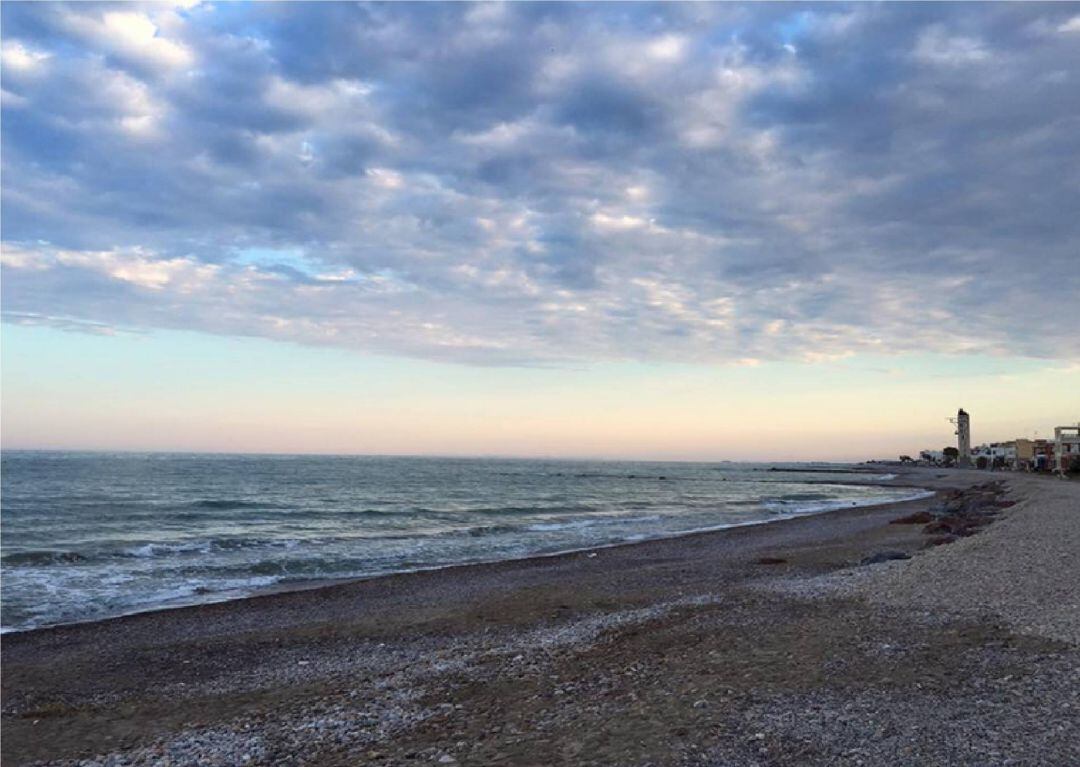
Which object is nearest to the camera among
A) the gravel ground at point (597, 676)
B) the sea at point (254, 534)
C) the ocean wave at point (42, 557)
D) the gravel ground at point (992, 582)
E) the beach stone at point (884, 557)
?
the gravel ground at point (597, 676)

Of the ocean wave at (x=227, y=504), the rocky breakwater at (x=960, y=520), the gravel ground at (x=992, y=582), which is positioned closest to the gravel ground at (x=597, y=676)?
the gravel ground at (x=992, y=582)

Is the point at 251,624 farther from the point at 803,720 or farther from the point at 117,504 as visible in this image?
the point at 117,504

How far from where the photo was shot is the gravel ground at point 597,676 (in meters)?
6.64

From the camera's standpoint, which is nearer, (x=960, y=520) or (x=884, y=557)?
(x=884, y=557)

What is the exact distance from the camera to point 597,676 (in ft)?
29.4

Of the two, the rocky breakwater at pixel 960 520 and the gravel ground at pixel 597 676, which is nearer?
the gravel ground at pixel 597 676

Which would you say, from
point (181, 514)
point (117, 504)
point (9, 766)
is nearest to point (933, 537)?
point (9, 766)

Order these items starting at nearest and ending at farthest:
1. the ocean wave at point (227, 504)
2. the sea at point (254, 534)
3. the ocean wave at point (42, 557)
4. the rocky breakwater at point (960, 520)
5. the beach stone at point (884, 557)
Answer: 1. the beach stone at point (884, 557)
2. the sea at point (254, 534)
3. the ocean wave at point (42, 557)
4. the rocky breakwater at point (960, 520)
5. the ocean wave at point (227, 504)

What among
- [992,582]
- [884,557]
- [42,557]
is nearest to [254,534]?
[42,557]

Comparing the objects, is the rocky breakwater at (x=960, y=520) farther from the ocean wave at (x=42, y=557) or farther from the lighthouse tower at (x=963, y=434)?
the lighthouse tower at (x=963, y=434)

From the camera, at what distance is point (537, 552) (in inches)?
1052

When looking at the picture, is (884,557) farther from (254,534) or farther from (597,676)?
(254,534)

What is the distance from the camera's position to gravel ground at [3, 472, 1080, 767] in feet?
21.8

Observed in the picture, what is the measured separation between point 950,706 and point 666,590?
9.40 m
